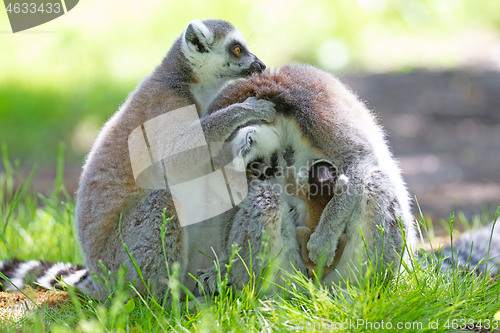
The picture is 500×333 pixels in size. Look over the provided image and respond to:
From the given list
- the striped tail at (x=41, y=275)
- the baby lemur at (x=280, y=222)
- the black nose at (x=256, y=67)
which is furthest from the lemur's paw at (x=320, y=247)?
the striped tail at (x=41, y=275)

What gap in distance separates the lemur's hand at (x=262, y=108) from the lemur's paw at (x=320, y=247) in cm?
77

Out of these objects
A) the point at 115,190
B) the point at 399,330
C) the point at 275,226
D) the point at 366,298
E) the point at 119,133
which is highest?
the point at 119,133

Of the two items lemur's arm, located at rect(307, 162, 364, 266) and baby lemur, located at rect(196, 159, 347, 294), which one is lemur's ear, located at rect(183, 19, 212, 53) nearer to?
baby lemur, located at rect(196, 159, 347, 294)

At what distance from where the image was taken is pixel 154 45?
10.7 meters

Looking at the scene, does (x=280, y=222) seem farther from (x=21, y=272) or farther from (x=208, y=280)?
(x=21, y=272)

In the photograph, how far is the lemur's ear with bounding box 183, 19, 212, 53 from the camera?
137 inches

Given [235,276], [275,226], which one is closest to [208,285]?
[235,276]

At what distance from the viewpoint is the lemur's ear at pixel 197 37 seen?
137 inches

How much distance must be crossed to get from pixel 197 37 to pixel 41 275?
2180mm

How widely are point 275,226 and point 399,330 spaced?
0.86m

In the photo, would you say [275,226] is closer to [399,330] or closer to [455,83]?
[399,330]

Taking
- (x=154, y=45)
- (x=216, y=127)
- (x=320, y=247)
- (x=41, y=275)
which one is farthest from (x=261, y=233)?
(x=154, y=45)

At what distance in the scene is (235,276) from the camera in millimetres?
2771

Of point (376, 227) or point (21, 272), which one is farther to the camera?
point (21, 272)
